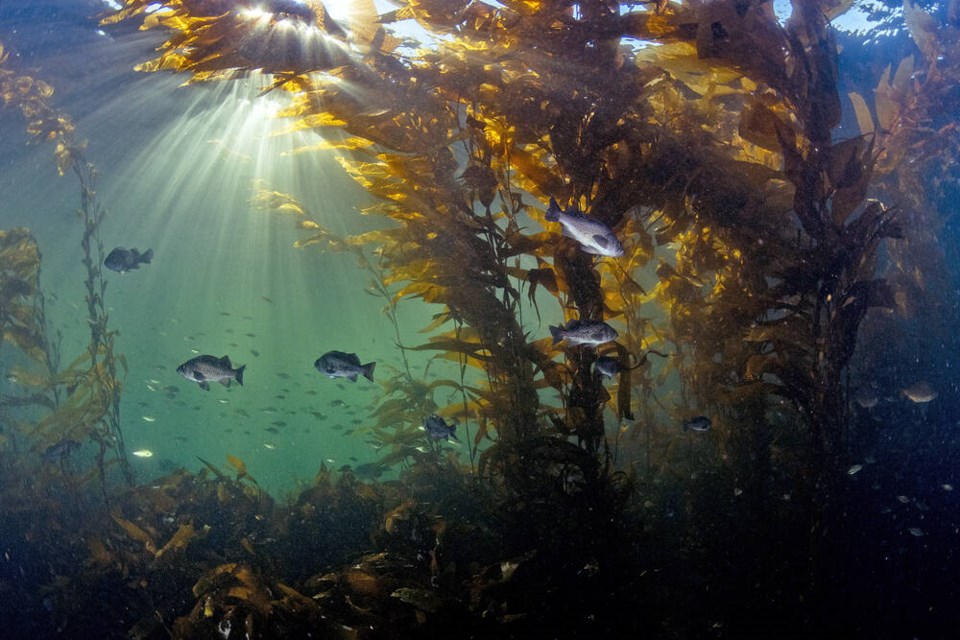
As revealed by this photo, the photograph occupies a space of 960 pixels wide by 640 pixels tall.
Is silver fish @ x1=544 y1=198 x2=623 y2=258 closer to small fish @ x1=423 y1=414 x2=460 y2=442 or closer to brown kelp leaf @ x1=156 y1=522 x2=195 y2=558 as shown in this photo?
small fish @ x1=423 y1=414 x2=460 y2=442

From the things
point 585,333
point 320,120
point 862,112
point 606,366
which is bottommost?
point 606,366

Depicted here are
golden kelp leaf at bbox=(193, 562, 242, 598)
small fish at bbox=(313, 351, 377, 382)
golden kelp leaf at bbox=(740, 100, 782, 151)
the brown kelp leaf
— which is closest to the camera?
golden kelp leaf at bbox=(740, 100, 782, 151)

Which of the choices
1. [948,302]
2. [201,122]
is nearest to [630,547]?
[948,302]

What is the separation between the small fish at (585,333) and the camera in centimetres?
336

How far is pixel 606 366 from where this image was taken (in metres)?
3.54

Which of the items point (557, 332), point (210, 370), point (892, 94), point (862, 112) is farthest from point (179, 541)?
point (892, 94)

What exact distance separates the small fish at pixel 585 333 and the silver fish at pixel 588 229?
56 cm

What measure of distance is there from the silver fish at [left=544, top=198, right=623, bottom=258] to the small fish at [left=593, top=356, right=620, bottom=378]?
0.87 meters

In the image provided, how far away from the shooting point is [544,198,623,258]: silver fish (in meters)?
3.04

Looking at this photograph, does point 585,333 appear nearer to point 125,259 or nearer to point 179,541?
point 179,541

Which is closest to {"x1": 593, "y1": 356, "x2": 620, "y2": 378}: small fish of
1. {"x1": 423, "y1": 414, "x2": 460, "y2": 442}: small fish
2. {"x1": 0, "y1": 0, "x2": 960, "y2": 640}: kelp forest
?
{"x1": 0, "y1": 0, "x2": 960, "y2": 640}: kelp forest

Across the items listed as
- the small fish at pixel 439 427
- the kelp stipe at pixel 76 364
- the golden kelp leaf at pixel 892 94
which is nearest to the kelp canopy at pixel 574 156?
the small fish at pixel 439 427

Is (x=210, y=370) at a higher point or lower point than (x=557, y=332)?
lower

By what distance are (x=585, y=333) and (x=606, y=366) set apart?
351 millimetres
